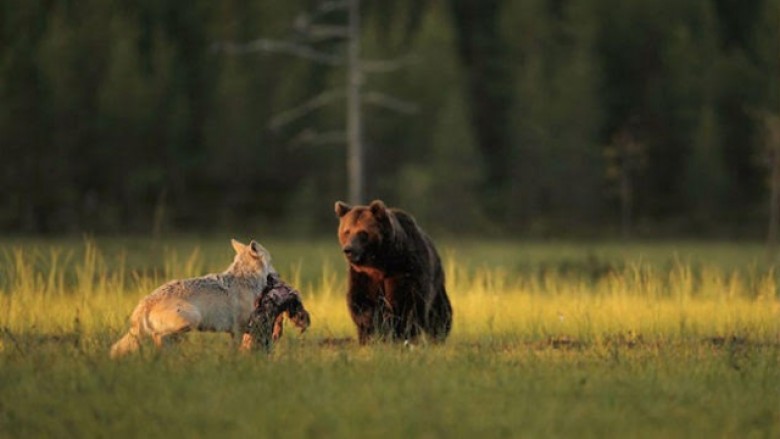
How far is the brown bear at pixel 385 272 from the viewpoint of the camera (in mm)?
11789

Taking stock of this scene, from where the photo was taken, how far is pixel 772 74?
73.1 m

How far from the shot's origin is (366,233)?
11734mm

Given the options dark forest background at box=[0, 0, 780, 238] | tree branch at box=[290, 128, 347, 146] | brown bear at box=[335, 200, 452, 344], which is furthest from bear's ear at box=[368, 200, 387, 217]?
dark forest background at box=[0, 0, 780, 238]

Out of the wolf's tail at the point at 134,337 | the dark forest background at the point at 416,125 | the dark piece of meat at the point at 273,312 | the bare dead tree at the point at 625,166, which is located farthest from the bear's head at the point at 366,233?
the bare dead tree at the point at 625,166

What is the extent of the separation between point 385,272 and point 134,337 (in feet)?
8.03

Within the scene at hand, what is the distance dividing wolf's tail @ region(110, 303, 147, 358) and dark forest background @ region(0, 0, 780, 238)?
45.5 metres

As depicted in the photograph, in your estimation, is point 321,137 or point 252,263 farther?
point 321,137

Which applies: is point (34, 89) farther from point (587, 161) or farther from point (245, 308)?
point (245, 308)

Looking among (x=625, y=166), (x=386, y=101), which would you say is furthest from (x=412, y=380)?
(x=625, y=166)

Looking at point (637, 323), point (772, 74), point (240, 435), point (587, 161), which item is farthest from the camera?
point (772, 74)

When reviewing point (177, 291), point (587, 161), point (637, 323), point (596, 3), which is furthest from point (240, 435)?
point (596, 3)

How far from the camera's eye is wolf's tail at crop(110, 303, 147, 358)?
33.6 feet

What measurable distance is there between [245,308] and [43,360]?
1.43 metres

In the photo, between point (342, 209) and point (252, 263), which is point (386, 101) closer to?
point (342, 209)
